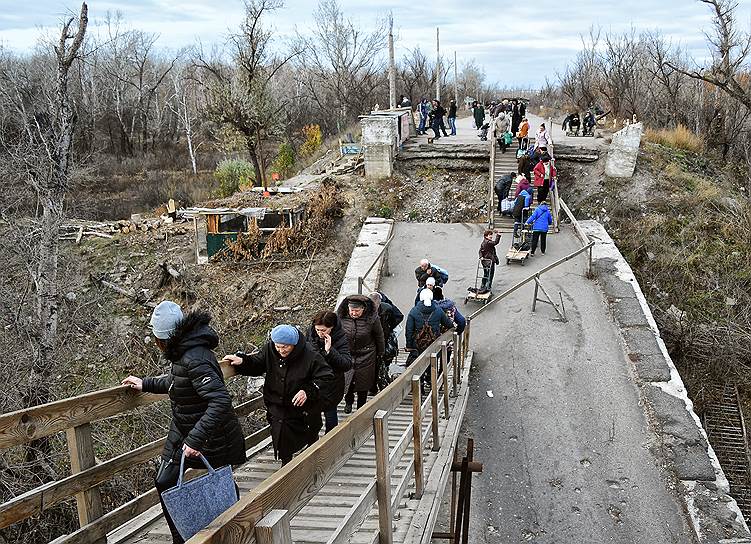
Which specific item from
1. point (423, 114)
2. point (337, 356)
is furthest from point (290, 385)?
point (423, 114)

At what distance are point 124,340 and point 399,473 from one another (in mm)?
12910

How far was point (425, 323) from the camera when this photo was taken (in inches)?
304

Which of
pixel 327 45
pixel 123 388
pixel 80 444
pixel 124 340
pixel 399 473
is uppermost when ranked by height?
pixel 327 45

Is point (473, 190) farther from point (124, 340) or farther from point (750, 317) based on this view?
point (124, 340)

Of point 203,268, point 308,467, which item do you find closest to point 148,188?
point 203,268

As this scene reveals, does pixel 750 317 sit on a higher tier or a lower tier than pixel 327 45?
lower

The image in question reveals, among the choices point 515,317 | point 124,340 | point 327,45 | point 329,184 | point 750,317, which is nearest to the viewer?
point 515,317

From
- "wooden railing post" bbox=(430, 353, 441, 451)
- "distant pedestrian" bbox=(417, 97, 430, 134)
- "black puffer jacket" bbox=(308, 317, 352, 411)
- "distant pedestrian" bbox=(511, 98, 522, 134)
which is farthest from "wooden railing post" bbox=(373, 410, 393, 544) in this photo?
"distant pedestrian" bbox=(417, 97, 430, 134)

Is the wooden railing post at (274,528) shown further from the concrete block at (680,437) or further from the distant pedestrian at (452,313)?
the concrete block at (680,437)

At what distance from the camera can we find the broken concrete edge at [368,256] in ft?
40.9

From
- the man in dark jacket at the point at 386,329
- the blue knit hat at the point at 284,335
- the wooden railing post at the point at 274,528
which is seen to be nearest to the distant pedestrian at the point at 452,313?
the man in dark jacket at the point at 386,329

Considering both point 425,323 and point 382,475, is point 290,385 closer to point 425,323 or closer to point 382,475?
point 382,475

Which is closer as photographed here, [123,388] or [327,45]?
[123,388]

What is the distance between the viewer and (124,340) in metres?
16.3
